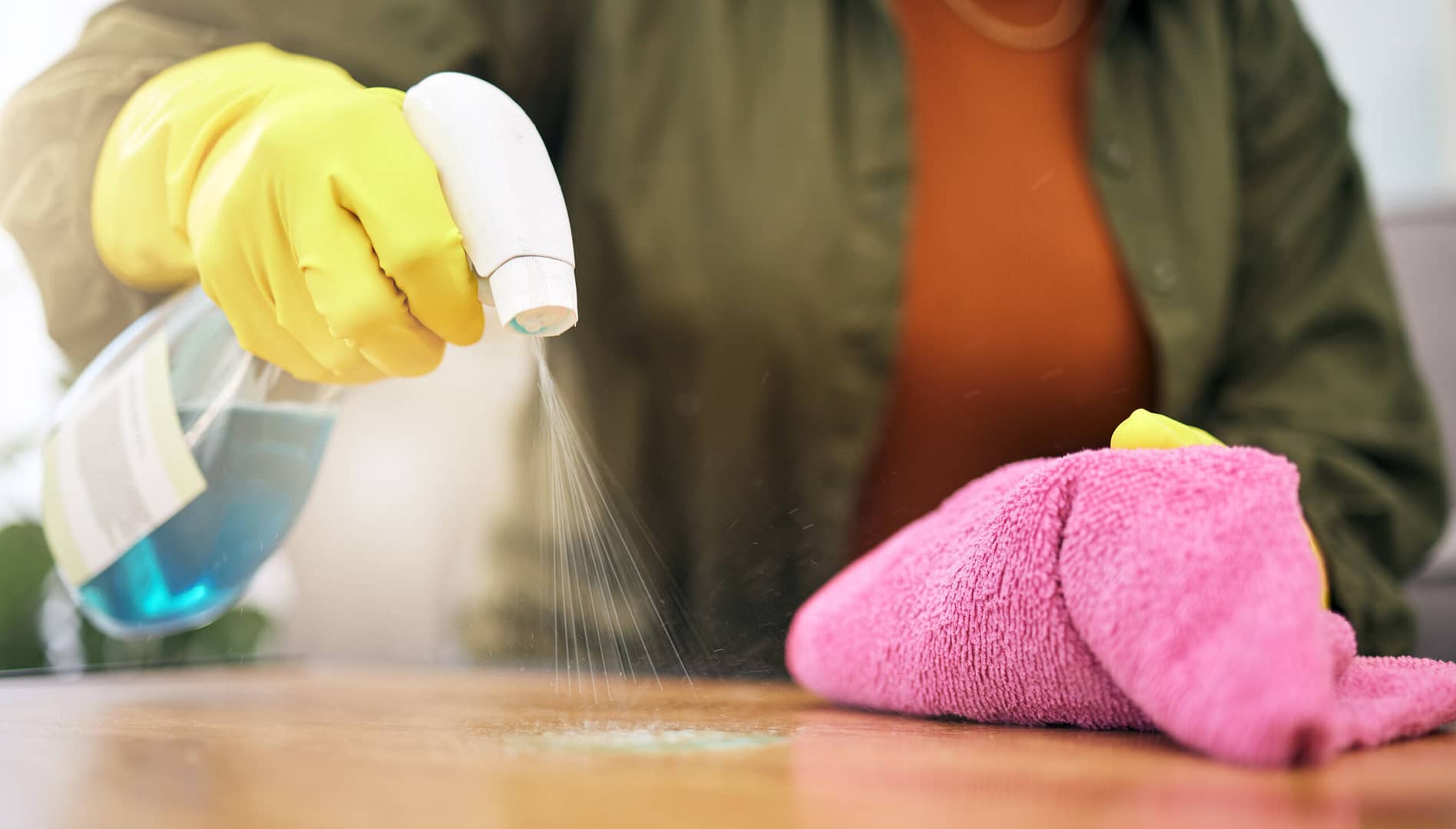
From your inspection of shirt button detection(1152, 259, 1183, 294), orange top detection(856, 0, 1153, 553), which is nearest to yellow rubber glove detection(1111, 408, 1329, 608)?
orange top detection(856, 0, 1153, 553)

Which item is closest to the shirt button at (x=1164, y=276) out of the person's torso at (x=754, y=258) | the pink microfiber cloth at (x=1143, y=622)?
the person's torso at (x=754, y=258)

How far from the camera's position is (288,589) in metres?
0.49

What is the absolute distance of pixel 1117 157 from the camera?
0.73 metres

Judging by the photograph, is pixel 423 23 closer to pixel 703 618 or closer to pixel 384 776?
pixel 703 618

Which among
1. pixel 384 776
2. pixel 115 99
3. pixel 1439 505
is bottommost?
pixel 1439 505

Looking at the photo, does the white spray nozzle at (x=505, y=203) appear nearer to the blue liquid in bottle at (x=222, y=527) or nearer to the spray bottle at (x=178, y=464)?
the spray bottle at (x=178, y=464)

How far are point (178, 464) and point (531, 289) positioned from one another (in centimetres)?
17

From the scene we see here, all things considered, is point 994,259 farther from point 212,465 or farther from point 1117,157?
point 212,465

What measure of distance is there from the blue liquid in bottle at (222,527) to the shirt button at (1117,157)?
57 cm

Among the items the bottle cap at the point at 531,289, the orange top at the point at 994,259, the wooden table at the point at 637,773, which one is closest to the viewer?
the wooden table at the point at 637,773

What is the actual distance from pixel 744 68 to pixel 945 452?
32cm

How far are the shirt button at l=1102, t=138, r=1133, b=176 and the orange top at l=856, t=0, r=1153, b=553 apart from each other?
2 centimetres

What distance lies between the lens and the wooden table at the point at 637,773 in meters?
0.19

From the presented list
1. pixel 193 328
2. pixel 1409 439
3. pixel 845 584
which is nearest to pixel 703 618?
pixel 845 584
